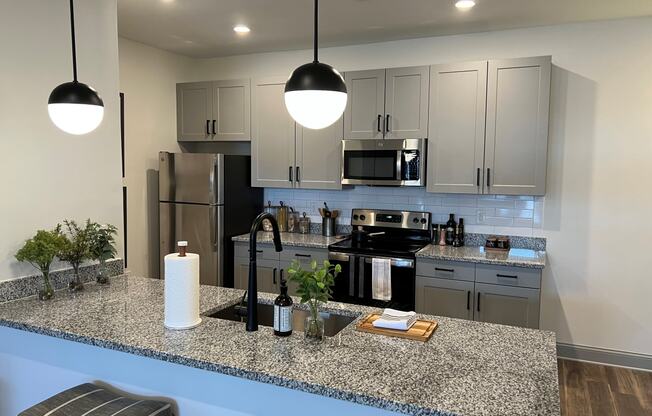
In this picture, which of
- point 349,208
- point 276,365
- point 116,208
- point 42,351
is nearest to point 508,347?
point 276,365

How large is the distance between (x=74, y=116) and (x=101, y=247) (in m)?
0.80

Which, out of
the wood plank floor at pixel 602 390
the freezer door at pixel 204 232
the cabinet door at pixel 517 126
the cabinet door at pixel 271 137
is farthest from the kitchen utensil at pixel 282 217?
the wood plank floor at pixel 602 390

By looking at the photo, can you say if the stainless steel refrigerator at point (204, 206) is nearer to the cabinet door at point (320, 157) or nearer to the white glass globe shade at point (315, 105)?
the cabinet door at point (320, 157)

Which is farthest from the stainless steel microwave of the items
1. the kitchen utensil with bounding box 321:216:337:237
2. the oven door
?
the oven door

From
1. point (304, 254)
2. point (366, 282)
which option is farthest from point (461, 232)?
point (304, 254)

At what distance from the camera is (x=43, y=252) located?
2.31 meters

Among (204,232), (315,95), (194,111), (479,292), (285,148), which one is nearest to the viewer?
(315,95)

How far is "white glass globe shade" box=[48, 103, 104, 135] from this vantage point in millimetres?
2004

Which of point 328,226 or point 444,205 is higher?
point 444,205

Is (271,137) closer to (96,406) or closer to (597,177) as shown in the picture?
(597,177)

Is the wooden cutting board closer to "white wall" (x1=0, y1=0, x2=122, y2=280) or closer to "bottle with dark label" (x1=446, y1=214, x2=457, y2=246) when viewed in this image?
"white wall" (x1=0, y1=0, x2=122, y2=280)

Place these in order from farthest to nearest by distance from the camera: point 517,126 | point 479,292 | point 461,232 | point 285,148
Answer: point 285,148, point 461,232, point 517,126, point 479,292

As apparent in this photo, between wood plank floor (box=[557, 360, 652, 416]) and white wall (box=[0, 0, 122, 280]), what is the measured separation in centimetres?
323

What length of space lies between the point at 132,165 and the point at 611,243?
415 cm
